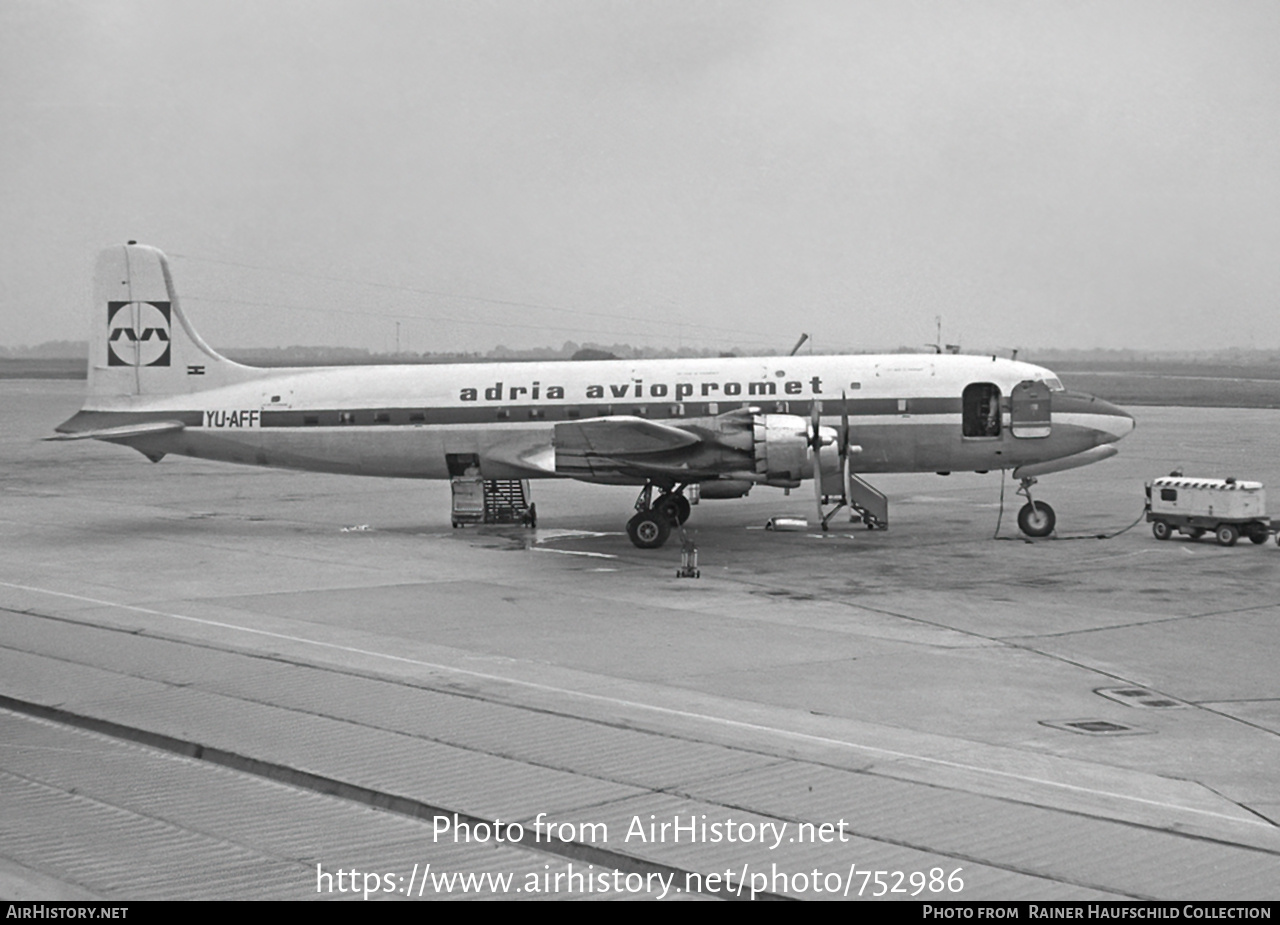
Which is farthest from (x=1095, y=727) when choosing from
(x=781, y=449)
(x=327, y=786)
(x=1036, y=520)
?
(x=1036, y=520)

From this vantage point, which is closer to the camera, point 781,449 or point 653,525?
point 781,449

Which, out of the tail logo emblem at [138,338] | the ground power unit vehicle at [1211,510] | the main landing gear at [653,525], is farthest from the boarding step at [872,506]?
the tail logo emblem at [138,338]

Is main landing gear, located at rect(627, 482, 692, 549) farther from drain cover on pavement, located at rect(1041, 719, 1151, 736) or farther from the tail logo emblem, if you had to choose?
drain cover on pavement, located at rect(1041, 719, 1151, 736)

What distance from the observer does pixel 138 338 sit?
3203cm

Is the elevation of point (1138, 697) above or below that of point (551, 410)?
below

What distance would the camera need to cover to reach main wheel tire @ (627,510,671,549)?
27766 mm

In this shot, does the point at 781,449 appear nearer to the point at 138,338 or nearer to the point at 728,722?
the point at 728,722

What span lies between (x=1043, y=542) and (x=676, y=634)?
12338 millimetres

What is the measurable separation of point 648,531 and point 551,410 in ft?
14.2

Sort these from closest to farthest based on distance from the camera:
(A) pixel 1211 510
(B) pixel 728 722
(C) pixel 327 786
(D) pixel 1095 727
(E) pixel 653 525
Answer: (C) pixel 327 786 → (D) pixel 1095 727 → (B) pixel 728 722 → (E) pixel 653 525 → (A) pixel 1211 510

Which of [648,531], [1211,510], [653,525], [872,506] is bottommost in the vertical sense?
[648,531]

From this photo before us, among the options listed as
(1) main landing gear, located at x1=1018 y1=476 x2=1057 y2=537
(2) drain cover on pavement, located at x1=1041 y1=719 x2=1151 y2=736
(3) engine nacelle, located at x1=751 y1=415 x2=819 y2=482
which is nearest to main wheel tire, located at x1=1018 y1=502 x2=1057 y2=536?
(1) main landing gear, located at x1=1018 y1=476 x2=1057 y2=537

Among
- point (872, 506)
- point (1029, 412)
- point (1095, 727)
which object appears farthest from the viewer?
point (872, 506)
